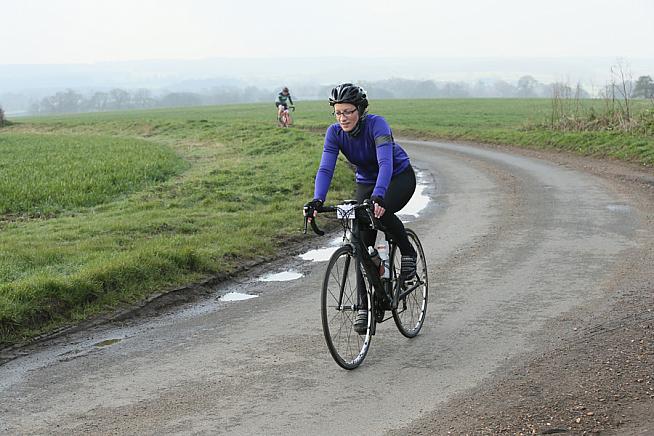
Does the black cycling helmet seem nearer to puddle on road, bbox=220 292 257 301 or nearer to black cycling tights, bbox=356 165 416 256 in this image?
black cycling tights, bbox=356 165 416 256

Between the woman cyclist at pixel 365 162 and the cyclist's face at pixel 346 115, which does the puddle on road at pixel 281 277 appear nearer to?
the woman cyclist at pixel 365 162

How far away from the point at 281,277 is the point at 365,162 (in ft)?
12.5

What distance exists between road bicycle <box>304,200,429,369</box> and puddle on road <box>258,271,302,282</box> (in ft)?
10.6

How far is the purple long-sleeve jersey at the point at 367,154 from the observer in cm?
667

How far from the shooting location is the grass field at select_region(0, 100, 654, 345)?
8.97m

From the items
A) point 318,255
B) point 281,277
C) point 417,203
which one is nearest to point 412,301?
point 281,277

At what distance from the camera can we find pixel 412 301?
7.70 meters

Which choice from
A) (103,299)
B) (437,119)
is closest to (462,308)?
(103,299)

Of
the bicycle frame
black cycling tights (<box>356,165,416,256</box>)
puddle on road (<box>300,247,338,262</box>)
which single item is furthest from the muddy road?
black cycling tights (<box>356,165,416,256</box>)

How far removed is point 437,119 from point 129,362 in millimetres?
47362

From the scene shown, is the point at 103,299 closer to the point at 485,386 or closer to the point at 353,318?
the point at 353,318

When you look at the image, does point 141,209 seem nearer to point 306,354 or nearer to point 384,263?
point 306,354

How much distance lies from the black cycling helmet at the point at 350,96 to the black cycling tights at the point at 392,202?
710mm

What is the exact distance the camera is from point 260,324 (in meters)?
8.12
